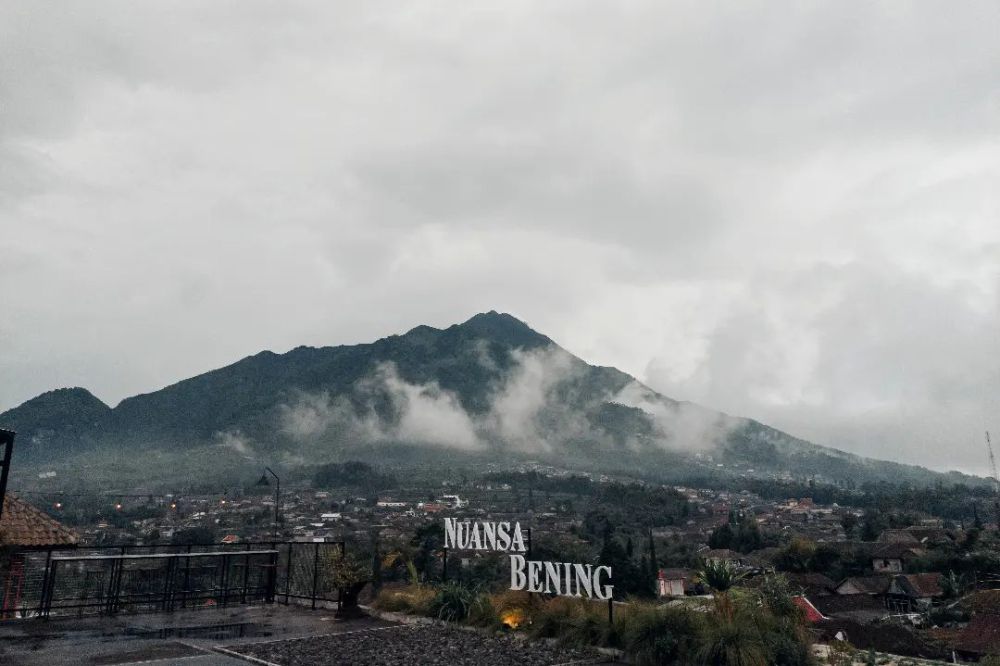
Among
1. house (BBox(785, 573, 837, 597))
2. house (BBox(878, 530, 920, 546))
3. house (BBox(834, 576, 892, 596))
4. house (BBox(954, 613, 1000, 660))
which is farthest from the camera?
house (BBox(878, 530, 920, 546))

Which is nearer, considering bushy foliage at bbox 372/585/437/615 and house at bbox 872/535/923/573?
bushy foliage at bbox 372/585/437/615

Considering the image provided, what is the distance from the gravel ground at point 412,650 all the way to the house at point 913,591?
216 feet

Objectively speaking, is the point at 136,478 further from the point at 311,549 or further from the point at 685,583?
the point at 311,549

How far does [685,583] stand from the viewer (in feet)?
238

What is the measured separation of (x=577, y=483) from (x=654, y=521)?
5129cm

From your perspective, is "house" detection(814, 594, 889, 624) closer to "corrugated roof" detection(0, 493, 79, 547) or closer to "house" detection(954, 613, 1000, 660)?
"house" detection(954, 613, 1000, 660)

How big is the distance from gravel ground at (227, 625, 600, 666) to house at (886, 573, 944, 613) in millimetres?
65817

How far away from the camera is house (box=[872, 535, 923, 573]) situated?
82.8m

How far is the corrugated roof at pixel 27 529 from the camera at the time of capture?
18906 millimetres

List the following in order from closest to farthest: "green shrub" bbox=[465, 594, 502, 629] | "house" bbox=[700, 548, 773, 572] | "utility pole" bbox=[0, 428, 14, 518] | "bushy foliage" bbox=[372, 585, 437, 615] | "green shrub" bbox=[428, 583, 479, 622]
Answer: "utility pole" bbox=[0, 428, 14, 518], "green shrub" bbox=[465, 594, 502, 629], "green shrub" bbox=[428, 583, 479, 622], "bushy foliage" bbox=[372, 585, 437, 615], "house" bbox=[700, 548, 773, 572]

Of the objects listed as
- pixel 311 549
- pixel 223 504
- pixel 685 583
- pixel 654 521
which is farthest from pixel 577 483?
pixel 311 549

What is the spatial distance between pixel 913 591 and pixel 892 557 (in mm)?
18389

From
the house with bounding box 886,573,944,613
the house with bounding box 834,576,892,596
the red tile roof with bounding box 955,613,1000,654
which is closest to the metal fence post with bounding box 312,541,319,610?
the red tile roof with bounding box 955,613,1000,654

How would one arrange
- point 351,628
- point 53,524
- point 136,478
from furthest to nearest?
point 136,478, point 53,524, point 351,628
